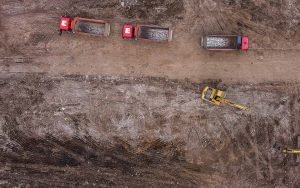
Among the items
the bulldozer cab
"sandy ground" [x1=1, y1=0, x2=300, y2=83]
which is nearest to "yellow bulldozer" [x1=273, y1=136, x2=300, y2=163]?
"sandy ground" [x1=1, y1=0, x2=300, y2=83]

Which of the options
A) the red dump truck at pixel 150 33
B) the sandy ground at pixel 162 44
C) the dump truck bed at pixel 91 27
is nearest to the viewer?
the red dump truck at pixel 150 33

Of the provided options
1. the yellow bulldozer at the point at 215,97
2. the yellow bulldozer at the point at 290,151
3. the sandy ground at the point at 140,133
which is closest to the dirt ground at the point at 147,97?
the sandy ground at the point at 140,133

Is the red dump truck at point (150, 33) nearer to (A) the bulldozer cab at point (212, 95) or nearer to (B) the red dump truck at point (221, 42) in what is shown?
(B) the red dump truck at point (221, 42)

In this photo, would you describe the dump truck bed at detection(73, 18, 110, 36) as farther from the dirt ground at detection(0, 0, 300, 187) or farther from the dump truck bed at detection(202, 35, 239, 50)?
the dump truck bed at detection(202, 35, 239, 50)

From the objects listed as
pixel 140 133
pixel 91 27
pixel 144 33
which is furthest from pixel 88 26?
pixel 140 133

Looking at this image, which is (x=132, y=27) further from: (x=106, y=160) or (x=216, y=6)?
(x=106, y=160)

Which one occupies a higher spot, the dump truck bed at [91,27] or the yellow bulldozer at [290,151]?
the dump truck bed at [91,27]

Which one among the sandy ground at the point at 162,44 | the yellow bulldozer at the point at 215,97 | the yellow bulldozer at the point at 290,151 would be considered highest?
the sandy ground at the point at 162,44

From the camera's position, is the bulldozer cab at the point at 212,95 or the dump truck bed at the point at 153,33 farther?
the dump truck bed at the point at 153,33
